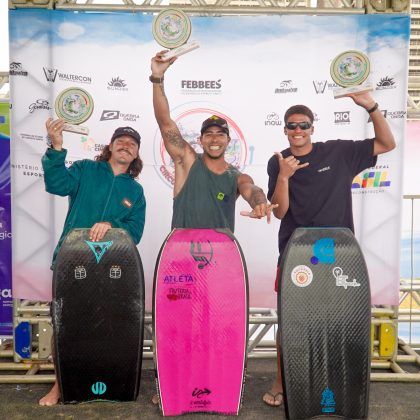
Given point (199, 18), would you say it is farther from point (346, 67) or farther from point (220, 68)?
point (346, 67)

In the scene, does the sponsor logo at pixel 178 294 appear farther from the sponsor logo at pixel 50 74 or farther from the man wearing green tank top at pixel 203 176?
the sponsor logo at pixel 50 74

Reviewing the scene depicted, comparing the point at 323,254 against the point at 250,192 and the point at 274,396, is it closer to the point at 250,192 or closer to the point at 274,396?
the point at 250,192

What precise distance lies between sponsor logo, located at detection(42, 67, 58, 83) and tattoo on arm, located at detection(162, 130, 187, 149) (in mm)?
724

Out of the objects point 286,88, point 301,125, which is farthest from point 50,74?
point 301,125

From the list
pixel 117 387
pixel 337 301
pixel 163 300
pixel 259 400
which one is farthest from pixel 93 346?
pixel 337 301

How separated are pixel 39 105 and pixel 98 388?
1.62 metres

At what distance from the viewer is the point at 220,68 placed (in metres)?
2.87

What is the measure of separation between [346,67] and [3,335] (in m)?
2.80

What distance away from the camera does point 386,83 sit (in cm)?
287

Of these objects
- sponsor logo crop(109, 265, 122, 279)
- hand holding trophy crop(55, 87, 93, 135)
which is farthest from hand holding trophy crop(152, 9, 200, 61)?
sponsor logo crop(109, 265, 122, 279)

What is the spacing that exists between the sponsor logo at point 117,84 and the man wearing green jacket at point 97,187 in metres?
0.26

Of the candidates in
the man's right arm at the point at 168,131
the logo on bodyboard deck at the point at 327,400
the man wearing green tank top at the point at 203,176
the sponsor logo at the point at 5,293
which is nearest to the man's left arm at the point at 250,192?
the man wearing green tank top at the point at 203,176

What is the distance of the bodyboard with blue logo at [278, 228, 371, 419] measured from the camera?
2309mm

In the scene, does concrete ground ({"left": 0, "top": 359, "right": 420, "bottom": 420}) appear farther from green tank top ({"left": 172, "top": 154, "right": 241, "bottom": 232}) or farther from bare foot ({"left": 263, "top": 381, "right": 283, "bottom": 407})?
green tank top ({"left": 172, "top": 154, "right": 241, "bottom": 232})
